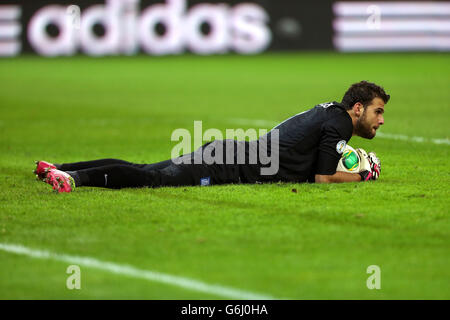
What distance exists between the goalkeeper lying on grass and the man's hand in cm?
1

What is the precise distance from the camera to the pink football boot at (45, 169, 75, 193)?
25.4 feet

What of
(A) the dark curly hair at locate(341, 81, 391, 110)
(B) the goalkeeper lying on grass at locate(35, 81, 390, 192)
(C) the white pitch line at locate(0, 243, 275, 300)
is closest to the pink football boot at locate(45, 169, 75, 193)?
(B) the goalkeeper lying on grass at locate(35, 81, 390, 192)

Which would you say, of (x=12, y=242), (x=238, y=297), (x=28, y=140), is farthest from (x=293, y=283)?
(x=28, y=140)

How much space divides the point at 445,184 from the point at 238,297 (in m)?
3.97

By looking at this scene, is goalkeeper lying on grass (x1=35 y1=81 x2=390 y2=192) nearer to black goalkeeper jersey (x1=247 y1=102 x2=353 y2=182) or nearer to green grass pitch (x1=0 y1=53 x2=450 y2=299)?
Answer: black goalkeeper jersey (x1=247 y1=102 x2=353 y2=182)

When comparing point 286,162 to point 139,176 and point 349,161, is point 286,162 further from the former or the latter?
point 139,176

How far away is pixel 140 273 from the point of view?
5395 mm

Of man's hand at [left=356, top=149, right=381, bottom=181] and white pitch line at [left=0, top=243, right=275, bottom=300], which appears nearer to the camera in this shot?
white pitch line at [left=0, top=243, right=275, bottom=300]

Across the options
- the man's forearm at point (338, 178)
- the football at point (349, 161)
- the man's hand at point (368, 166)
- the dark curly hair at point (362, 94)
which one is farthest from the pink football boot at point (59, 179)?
the man's hand at point (368, 166)

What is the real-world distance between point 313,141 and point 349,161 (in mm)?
497

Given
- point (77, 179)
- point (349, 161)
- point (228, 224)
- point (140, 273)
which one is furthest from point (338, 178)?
point (140, 273)

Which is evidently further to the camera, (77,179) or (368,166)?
(368,166)

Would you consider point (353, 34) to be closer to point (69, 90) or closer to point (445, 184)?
point (69, 90)

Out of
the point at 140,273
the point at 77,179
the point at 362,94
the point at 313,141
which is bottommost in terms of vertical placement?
the point at 140,273
